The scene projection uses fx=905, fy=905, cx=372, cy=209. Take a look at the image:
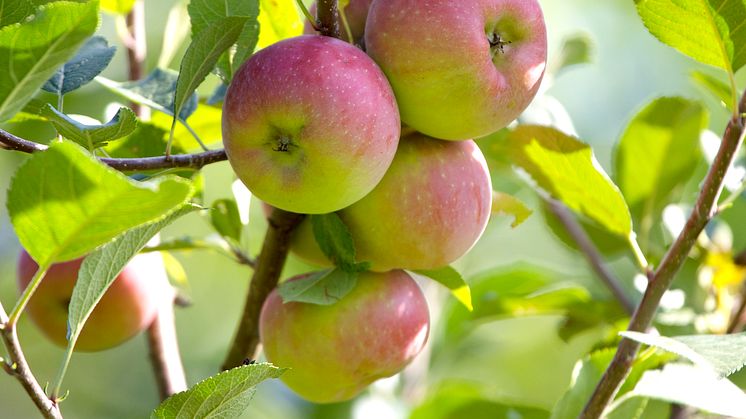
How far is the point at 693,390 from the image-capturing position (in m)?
0.94

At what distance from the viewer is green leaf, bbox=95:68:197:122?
979mm

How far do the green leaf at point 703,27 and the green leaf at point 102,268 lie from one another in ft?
1.65

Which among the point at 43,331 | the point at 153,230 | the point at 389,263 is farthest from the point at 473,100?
the point at 43,331

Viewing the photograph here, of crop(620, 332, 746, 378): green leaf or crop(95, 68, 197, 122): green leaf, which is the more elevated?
crop(95, 68, 197, 122): green leaf

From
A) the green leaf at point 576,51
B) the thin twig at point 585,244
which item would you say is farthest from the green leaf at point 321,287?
the green leaf at point 576,51

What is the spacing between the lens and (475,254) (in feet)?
7.60

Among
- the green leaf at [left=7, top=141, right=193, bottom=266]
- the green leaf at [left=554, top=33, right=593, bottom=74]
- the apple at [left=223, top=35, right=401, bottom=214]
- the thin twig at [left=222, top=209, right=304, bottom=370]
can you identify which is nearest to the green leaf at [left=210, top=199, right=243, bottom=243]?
the thin twig at [left=222, top=209, right=304, bottom=370]

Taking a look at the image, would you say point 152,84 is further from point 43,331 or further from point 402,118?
point 43,331

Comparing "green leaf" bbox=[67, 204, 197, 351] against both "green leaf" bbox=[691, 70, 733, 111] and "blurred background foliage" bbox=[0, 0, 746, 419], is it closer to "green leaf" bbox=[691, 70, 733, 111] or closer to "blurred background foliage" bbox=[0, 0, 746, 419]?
"blurred background foliage" bbox=[0, 0, 746, 419]

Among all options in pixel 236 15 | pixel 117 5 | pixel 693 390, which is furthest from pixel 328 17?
pixel 117 5

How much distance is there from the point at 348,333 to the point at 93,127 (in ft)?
1.12

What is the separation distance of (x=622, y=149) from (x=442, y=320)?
24.7 inches

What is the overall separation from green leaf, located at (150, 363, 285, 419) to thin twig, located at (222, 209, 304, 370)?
8.2 inches

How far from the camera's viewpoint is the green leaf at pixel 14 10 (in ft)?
2.42
